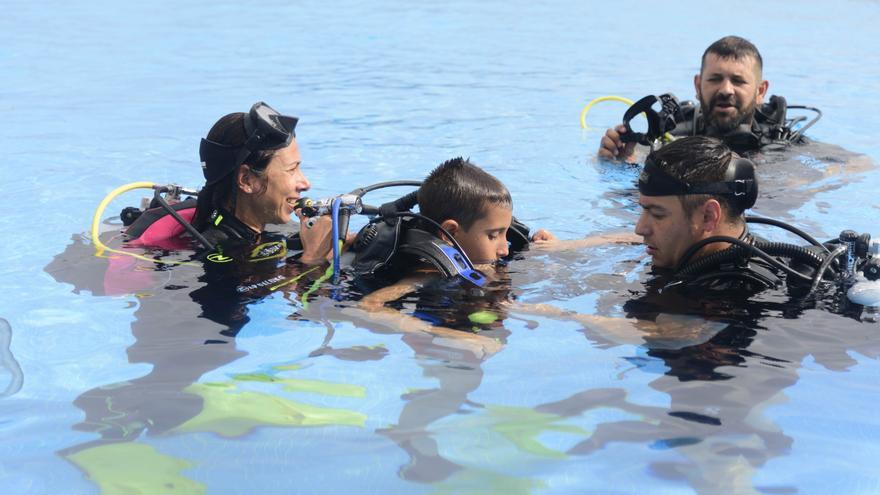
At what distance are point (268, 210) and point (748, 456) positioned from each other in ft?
8.69

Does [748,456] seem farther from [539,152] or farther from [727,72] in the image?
[539,152]

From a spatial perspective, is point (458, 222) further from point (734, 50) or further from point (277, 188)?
point (734, 50)

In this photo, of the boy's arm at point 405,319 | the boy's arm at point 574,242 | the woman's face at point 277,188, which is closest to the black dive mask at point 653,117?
the boy's arm at point 574,242

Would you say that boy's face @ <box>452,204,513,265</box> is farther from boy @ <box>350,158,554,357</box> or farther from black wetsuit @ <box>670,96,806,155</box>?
black wetsuit @ <box>670,96,806,155</box>

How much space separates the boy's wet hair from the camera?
4168 millimetres

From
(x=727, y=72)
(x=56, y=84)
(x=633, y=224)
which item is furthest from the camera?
(x=56, y=84)

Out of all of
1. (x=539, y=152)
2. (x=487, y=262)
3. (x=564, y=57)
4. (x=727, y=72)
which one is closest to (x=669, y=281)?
(x=487, y=262)

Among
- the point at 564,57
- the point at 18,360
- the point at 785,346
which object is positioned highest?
the point at 564,57

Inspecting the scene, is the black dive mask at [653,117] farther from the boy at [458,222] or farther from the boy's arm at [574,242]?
the boy at [458,222]

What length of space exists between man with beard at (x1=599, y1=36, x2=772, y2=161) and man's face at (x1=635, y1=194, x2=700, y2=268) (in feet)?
9.97

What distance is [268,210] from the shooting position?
480 centimetres

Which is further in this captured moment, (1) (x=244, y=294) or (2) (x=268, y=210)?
(2) (x=268, y=210)

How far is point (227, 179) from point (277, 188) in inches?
9.8

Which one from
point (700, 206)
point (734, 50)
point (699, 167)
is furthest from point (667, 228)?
point (734, 50)
